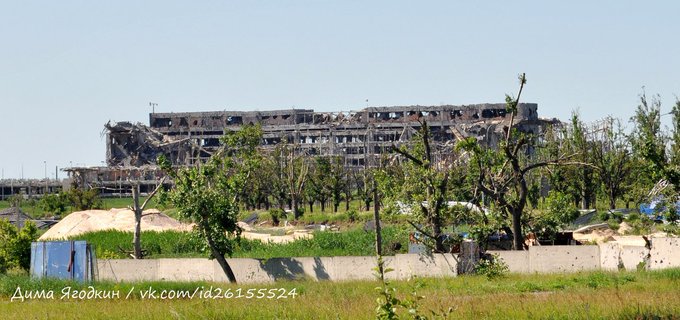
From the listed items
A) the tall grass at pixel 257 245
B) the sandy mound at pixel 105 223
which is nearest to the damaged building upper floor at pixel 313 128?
the sandy mound at pixel 105 223

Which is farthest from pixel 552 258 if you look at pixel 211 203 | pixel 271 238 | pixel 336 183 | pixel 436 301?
pixel 336 183

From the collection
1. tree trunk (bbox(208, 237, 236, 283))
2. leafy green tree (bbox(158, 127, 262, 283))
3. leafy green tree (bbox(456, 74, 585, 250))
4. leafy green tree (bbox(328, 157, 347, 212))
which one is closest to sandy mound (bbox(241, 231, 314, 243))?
leafy green tree (bbox(158, 127, 262, 283))

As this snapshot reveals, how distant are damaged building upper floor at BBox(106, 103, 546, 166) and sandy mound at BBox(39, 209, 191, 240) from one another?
65363 mm

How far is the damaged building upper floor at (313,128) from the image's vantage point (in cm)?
12225

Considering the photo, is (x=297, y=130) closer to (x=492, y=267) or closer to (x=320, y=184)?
(x=320, y=184)

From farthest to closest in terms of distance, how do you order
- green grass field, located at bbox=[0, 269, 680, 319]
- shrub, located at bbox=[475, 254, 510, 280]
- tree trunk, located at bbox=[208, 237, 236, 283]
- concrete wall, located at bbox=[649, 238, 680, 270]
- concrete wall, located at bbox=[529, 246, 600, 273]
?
tree trunk, located at bbox=[208, 237, 236, 283]
concrete wall, located at bbox=[529, 246, 600, 273]
concrete wall, located at bbox=[649, 238, 680, 270]
shrub, located at bbox=[475, 254, 510, 280]
green grass field, located at bbox=[0, 269, 680, 319]

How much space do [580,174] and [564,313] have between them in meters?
42.9

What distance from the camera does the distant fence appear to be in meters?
32.2

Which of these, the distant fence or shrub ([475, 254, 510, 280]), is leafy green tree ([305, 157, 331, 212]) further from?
shrub ([475, 254, 510, 280])

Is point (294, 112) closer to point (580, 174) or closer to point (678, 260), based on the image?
point (580, 174)

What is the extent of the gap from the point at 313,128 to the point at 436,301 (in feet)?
342

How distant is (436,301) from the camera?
78.5 ft

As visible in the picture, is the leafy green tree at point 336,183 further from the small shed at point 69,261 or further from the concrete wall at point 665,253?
the concrete wall at point 665,253

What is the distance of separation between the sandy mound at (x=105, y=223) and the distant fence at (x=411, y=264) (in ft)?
45.0
